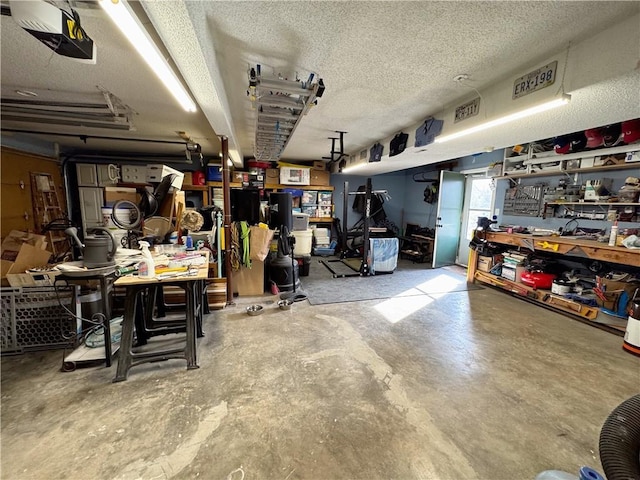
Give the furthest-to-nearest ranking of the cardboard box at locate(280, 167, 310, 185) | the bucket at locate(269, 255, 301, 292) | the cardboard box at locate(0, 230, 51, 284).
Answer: the cardboard box at locate(280, 167, 310, 185), the bucket at locate(269, 255, 301, 292), the cardboard box at locate(0, 230, 51, 284)

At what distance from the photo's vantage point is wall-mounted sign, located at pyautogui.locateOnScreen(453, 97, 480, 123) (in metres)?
2.87

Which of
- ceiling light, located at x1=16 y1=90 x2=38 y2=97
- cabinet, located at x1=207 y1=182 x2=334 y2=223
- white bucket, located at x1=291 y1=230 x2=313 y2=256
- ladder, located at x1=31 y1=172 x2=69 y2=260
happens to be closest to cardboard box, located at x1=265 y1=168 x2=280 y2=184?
cabinet, located at x1=207 y1=182 x2=334 y2=223

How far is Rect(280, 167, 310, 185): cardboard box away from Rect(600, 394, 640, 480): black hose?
6.93 m

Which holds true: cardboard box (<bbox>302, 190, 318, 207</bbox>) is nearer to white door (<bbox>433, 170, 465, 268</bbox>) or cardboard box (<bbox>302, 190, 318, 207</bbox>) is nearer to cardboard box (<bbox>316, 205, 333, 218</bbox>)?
cardboard box (<bbox>316, 205, 333, 218</bbox>)

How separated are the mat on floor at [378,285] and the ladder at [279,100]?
2.56 meters

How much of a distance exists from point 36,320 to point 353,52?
387 cm

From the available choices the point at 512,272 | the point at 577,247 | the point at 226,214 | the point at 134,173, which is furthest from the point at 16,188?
the point at 577,247

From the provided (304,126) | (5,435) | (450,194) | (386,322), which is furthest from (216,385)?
(450,194)

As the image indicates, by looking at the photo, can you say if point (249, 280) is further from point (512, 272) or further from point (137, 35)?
point (512, 272)

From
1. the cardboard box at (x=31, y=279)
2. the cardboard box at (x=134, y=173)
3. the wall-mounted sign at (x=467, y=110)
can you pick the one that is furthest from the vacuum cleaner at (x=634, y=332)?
the cardboard box at (x=134, y=173)

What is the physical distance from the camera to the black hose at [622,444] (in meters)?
0.90

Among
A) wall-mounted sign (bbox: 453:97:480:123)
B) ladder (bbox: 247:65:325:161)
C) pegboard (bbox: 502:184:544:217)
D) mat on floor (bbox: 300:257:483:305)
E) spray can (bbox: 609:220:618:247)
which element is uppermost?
wall-mounted sign (bbox: 453:97:480:123)

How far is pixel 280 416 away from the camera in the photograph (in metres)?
1.84

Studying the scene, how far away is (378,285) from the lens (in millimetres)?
4879
